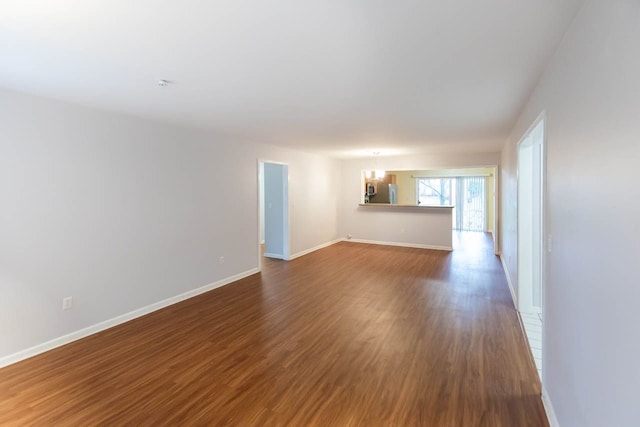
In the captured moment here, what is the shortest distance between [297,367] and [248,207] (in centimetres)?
326

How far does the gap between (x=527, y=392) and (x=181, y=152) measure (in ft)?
14.4

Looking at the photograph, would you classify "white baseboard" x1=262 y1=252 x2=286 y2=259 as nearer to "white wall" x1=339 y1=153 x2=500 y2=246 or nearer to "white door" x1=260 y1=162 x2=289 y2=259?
"white door" x1=260 y1=162 x2=289 y2=259

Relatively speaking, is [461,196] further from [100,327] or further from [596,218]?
[100,327]

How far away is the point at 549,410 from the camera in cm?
199

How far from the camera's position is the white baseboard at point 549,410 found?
1.87m

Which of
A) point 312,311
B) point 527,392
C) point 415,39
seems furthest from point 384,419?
point 415,39

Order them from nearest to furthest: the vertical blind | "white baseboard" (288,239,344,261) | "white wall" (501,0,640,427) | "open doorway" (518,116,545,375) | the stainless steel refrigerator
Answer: "white wall" (501,0,640,427)
"open doorway" (518,116,545,375)
"white baseboard" (288,239,344,261)
the stainless steel refrigerator
the vertical blind

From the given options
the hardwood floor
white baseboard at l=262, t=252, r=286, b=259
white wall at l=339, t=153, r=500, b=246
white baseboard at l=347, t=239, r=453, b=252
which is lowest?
the hardwood floor

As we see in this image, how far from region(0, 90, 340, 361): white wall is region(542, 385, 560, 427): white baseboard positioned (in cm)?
399

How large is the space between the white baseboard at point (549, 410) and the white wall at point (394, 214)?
5.68 metres

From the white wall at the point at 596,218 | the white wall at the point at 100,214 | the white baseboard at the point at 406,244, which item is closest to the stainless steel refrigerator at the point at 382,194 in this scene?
the white baseboard at the point at 406,244

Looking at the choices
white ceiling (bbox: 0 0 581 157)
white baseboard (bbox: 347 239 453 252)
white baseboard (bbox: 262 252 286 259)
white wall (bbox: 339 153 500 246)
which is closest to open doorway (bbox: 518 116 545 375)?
white ceiling (bbox: 0 0 581 157)

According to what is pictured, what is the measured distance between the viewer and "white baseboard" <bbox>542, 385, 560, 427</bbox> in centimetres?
187

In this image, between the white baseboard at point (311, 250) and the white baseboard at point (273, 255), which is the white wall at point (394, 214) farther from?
the white baseboard at point (273, 255)
